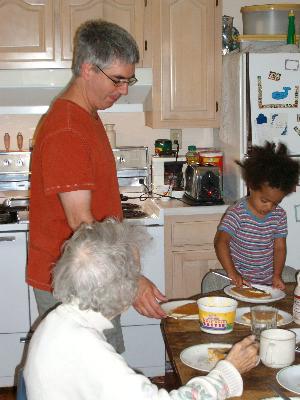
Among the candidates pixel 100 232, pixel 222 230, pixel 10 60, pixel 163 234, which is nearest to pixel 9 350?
pixel 163 234

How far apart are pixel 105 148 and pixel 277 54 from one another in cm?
159

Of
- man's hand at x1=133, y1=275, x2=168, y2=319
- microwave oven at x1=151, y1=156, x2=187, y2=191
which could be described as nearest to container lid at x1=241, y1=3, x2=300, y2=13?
microwave oven at x1=151, y1=156, x2=187, y2=191

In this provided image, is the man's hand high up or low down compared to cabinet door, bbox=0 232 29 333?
up

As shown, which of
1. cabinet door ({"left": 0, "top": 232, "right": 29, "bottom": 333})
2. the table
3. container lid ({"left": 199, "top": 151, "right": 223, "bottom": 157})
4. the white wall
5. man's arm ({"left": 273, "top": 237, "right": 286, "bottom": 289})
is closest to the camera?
the table

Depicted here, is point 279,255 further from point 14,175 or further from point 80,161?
point 14,175

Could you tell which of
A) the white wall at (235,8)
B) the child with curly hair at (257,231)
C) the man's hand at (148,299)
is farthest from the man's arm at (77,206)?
the white wall at (235,8)

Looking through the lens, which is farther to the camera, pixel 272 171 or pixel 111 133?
pixel 111 133

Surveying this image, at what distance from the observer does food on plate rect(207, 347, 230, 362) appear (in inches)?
58.5

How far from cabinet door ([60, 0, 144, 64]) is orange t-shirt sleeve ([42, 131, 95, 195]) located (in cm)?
184

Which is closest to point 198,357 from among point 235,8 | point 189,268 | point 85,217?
point 85,217

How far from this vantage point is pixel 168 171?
3.76 meters

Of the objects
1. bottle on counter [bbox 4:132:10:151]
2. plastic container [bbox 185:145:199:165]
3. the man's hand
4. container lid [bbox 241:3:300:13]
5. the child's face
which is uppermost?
container lid [bbox 241:3:300:13]

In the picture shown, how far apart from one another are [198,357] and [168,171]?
7.64 feet

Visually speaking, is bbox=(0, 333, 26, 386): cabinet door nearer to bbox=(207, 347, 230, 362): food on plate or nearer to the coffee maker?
the coffee maker
